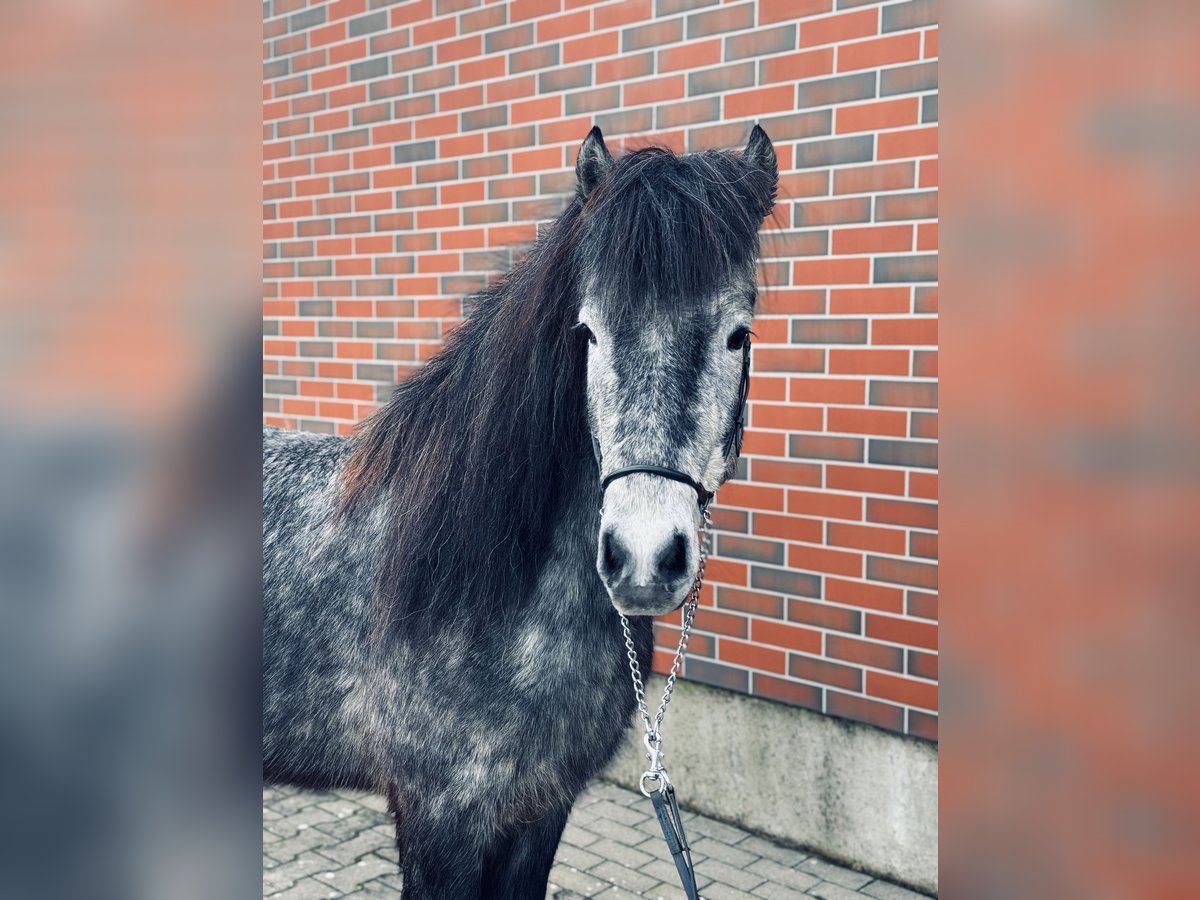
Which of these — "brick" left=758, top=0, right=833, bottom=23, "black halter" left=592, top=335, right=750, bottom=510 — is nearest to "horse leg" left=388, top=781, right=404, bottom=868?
"black halter" left=592, top=335, right=750, bottom=510

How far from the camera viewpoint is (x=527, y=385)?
82.4 inches

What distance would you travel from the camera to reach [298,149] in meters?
5.36

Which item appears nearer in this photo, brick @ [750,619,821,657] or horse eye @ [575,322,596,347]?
horse eye @ [575,322,596,347]

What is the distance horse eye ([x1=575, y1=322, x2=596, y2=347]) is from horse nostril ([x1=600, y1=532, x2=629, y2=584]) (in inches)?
16.6

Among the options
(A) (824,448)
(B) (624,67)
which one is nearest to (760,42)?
(B) (624,67)

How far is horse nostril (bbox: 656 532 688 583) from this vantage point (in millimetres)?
1655

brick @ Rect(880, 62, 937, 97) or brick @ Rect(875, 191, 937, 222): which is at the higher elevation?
brick @ Rect(880, 62, 937, 97)

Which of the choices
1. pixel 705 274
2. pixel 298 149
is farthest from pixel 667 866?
pixel 298 149

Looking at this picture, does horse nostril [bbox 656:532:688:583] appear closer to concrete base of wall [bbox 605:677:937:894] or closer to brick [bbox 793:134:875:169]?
concrete base of wall [bbox 605:677:937:894]

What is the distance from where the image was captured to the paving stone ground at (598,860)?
3.38 metres
